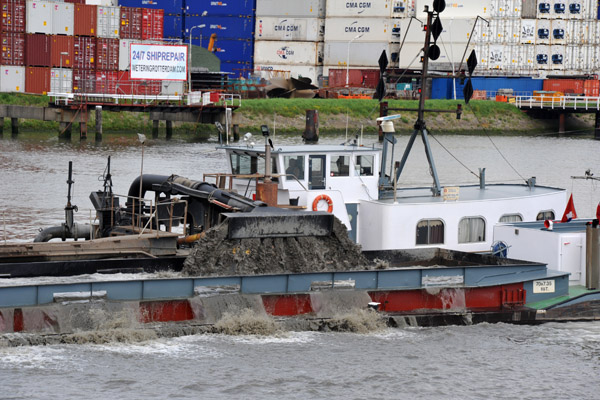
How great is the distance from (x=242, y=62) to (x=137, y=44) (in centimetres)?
3263

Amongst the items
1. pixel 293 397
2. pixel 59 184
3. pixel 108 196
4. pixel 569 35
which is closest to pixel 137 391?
pixel 293 397

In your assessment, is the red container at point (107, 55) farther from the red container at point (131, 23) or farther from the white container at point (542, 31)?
the white container at point (542, 31)

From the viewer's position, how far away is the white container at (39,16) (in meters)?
76.1

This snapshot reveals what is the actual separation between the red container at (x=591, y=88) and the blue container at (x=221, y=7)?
33909 millimetres

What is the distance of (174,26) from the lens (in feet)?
347

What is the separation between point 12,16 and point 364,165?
56.3 meters

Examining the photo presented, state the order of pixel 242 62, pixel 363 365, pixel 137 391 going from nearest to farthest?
pixel 137 391 < pixel 363 365 < pixel 242 62

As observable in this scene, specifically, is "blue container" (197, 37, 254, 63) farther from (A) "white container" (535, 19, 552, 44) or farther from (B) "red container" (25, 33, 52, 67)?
(B) "red container" (25, 33, 52, 67)

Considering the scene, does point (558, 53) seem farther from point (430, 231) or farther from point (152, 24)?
point (430, 231)

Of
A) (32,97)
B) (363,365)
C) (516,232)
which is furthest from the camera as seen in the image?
(32,97)

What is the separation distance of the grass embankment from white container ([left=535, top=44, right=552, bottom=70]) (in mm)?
11576

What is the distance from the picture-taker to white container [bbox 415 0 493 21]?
326 ft

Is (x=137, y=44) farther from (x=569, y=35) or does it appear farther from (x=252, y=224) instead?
(x=252, y=224)

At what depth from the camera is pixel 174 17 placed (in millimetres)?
105562
